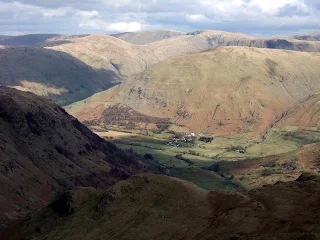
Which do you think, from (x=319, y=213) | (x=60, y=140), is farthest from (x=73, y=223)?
→ (x=60, y=140)

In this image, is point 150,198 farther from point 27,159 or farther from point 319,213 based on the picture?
point 27,159

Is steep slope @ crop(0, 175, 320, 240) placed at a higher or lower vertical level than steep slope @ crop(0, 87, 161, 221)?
higher

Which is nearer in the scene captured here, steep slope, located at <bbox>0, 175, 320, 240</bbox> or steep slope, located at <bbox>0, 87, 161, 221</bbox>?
steep slope, located at <bbox>0, 175, 320, 240</bbox>

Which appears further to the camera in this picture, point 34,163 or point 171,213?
point 34,163

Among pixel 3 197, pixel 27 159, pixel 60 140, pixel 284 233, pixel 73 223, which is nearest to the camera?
pixel 284 233

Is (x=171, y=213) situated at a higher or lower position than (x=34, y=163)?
higher
